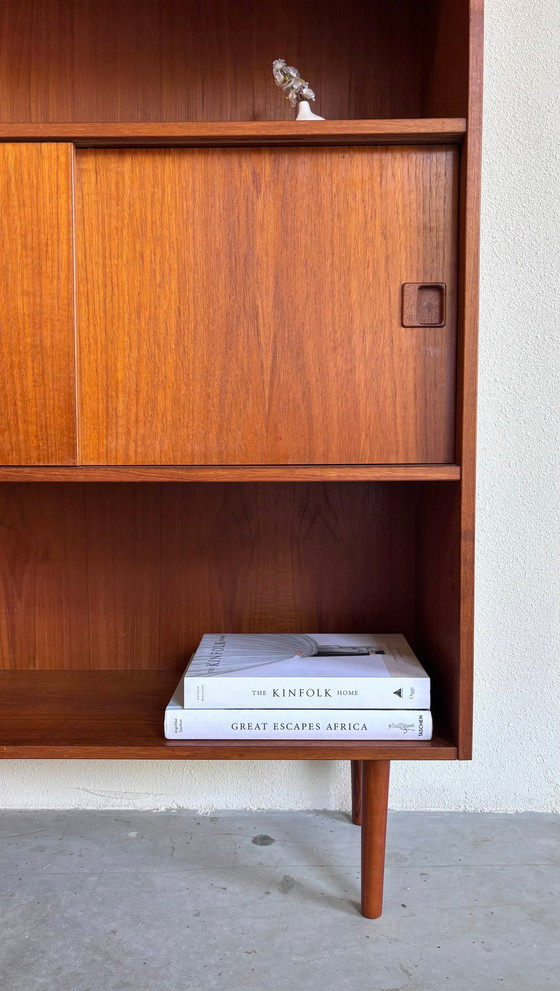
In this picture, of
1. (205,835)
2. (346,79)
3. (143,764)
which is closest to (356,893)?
(205,835)

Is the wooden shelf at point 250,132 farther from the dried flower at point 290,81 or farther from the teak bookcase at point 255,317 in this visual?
the dried flower at point 290,81

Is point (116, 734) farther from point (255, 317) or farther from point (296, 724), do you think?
point (255, 317)

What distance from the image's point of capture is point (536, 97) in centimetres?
126

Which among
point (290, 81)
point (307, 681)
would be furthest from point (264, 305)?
point (307, 681)

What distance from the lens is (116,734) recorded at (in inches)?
40.1

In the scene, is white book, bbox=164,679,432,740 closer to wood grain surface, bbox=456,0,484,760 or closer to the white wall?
wood grain surface, bbox=456,0,484,760

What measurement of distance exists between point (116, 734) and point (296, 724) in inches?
9.5

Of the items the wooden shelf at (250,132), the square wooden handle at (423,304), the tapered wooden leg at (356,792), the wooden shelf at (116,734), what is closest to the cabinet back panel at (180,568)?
the wooden shelf at (116,734)

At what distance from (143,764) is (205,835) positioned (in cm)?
17

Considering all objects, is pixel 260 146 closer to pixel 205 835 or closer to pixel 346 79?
pixel 346 79

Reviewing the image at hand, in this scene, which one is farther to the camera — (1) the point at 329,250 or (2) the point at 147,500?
(2) the point at 147,500

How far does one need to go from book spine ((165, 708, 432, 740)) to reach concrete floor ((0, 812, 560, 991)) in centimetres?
28

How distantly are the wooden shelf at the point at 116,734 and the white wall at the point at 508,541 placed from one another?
256 mm

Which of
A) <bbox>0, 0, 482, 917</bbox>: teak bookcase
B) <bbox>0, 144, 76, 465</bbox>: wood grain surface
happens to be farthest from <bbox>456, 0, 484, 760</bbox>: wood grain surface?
<bbox>0, 144, 76, 465</bbox>: wood grain surface
